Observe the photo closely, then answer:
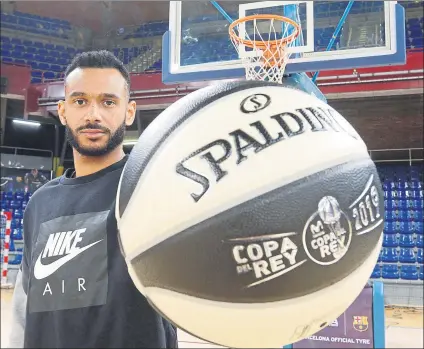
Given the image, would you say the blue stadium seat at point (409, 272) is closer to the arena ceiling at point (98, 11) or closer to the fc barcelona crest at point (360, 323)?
the fc barcelona crest at point (360, 323)

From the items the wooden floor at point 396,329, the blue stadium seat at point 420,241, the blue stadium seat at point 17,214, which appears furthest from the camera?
the blue stadium seat at point 17,214

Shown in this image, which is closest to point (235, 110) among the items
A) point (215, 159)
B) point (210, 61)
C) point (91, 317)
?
point (215, 159)

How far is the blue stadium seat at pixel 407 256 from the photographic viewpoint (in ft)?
17.9

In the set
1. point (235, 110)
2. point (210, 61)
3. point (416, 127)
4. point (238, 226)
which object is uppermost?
point (416, 127)

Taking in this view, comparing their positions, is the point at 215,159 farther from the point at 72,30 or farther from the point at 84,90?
the point at 72,30

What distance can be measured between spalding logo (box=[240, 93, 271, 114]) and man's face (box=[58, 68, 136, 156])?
1.02 ft

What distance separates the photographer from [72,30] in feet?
30.0

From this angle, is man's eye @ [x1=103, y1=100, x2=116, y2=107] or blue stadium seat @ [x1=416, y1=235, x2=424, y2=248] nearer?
man's eye @ [x1=103, y1=100, x2=116, y2=107]

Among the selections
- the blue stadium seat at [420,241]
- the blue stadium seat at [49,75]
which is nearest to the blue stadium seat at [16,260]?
the blue stadium seat at [49,75]

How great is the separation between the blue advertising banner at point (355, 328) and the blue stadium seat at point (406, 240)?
3.57 meters

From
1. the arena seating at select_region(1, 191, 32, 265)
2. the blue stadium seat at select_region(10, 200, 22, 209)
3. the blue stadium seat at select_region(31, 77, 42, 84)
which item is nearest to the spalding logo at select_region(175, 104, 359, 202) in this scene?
the arena seating at select_region(1, 191, 32, 265)

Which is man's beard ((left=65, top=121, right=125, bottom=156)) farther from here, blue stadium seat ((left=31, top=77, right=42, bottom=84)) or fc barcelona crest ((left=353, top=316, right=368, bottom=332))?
blue stadium seat ((left=31, top=77, right=42, bottom=84))

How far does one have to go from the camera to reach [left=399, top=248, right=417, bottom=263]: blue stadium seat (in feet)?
17.9

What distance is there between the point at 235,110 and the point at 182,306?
0.29 meters
